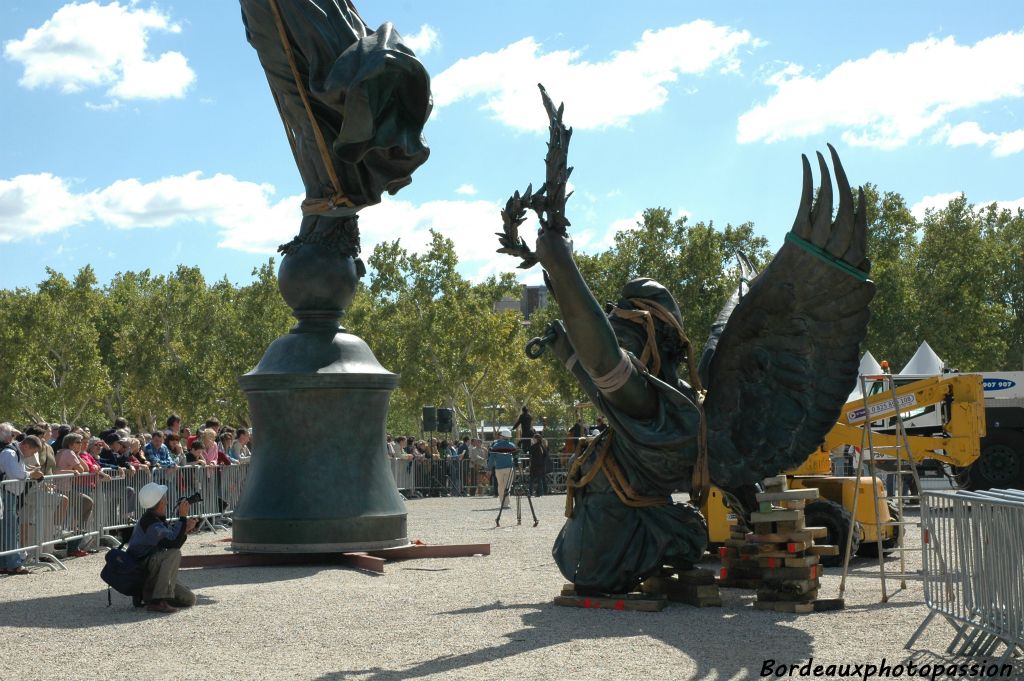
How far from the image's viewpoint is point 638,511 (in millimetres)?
8328

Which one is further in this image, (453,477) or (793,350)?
(453,477)

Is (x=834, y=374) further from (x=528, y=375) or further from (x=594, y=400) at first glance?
(x=528, y=375)

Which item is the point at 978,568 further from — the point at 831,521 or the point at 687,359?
the point at 831,521

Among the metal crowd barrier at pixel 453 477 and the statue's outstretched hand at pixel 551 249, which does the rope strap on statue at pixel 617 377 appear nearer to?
the statue's outstretched hand at pixel 551 249

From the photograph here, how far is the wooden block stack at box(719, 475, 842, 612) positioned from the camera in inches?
322

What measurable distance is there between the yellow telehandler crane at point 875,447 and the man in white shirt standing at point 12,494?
7103 mm

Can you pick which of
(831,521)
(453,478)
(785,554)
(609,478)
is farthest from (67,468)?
(453,478)

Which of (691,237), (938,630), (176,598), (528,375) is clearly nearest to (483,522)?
(176,598)

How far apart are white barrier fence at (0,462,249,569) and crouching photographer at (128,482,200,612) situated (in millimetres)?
3173

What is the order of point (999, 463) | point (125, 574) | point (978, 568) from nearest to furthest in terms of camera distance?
point (978, 568) < point (125, 574) < point (999, 463)

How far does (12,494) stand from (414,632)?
6.34 metres

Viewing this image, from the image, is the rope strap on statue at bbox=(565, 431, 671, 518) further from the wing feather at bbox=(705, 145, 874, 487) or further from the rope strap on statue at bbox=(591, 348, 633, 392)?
the rope strap on statue at bbox=(591, 348, 633, 392)

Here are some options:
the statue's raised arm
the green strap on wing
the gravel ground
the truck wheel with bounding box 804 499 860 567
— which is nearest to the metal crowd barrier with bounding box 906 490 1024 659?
the gravel ground

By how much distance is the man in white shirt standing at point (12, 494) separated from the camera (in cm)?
1159
